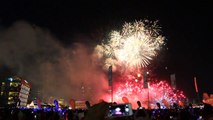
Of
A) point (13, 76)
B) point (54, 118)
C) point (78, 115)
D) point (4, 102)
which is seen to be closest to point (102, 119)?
point (54, 118)

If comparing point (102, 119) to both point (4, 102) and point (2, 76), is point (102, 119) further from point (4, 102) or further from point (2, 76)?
point (2, 76)

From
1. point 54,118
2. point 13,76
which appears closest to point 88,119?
point 54,118

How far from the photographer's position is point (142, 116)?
456 inches

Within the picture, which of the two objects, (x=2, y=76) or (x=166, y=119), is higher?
(x=2, y=76)

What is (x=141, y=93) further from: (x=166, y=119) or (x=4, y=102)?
(x=4, y=102)

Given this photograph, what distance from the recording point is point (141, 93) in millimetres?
53250

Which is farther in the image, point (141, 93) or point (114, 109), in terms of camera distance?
→ point (141, 93)

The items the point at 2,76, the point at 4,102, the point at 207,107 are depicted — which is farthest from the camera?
the point at 2,76

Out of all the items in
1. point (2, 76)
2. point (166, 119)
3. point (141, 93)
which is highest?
point (2, 76)

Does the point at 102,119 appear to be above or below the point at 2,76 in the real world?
below

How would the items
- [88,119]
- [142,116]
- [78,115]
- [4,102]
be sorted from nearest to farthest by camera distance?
[88,119]
[142,116]
[78,115]
[4,102]

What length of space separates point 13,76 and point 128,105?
394 feet

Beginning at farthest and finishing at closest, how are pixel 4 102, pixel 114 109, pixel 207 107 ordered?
pixel 4 102
pixel 114 109
pixel 207 107

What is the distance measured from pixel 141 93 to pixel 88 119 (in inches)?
1986
